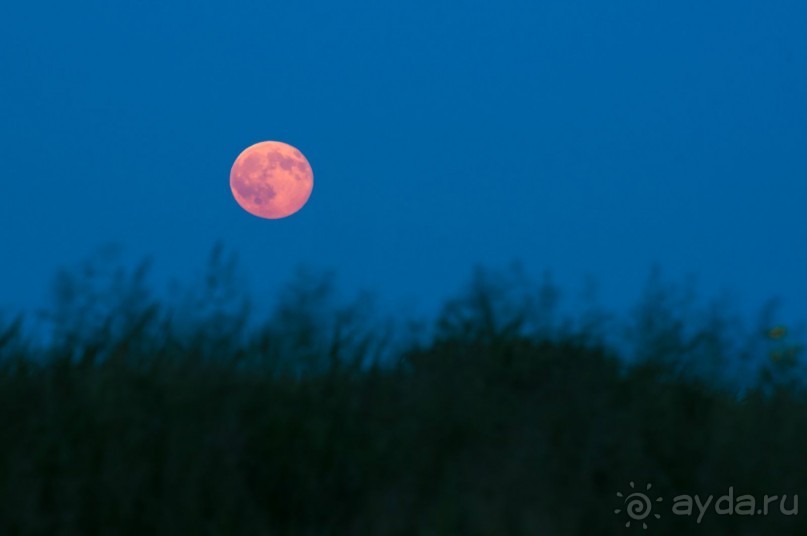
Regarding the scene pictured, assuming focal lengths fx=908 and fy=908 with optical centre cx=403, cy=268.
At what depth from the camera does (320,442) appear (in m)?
5.02

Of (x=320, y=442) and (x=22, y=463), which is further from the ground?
(x=320, y=442)

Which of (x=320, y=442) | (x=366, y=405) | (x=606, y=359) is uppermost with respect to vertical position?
(x=606, y=359)

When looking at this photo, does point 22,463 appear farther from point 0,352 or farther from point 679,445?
point 679,445

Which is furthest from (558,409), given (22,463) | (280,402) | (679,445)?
(22,463)

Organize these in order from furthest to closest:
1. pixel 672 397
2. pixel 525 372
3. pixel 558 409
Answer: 1. pixel 525 372
2. pixel 672 397
3. pixel 558 409

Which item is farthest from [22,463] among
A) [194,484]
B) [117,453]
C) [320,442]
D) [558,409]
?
[558,409]

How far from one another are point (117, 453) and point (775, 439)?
3.69 meters

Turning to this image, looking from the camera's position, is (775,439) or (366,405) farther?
(366,405)

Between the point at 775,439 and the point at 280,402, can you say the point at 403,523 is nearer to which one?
the point at 280,402

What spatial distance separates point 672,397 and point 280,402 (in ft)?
8.51

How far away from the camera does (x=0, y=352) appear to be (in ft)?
22.4

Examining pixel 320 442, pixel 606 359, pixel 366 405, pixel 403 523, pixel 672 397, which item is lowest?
pixel 403 523

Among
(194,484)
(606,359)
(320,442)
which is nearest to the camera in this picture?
(194,484)

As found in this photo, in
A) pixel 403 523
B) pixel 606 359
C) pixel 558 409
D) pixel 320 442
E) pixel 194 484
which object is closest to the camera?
pixel 403 523
